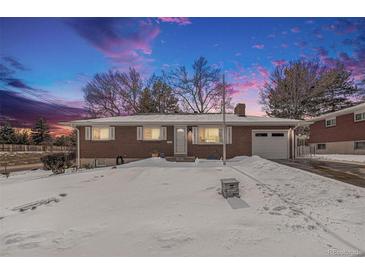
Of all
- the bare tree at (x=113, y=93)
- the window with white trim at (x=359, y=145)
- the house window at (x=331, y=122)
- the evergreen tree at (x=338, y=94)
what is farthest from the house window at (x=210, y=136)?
the evergreen tree at (x=338, y=94)

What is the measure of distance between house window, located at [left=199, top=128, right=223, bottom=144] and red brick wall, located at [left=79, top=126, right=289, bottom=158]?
1.13 ft

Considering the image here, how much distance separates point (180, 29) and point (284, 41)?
4268mm

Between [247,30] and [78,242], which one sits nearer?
[78,242]

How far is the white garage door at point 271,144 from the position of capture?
13.4 metres

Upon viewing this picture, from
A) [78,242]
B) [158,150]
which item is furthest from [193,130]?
[78,242]

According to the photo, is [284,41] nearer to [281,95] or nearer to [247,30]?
[247,30]

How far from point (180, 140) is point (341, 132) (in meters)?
14.8

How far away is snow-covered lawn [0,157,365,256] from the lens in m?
2.99

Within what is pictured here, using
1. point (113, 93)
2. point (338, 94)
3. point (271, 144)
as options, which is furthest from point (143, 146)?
point (338, 94)

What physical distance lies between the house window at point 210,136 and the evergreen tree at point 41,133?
42321 mm

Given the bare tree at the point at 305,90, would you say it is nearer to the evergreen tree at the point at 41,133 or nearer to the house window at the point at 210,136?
the house window at the point at 210,136

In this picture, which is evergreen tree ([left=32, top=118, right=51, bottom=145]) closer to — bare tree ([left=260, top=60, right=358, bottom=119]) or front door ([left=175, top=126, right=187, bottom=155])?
front door ([left=175, top=126, right=187, bottom=155])

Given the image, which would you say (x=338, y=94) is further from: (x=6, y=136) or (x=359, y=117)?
(x=6, y=136)

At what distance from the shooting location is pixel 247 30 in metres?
6.04
